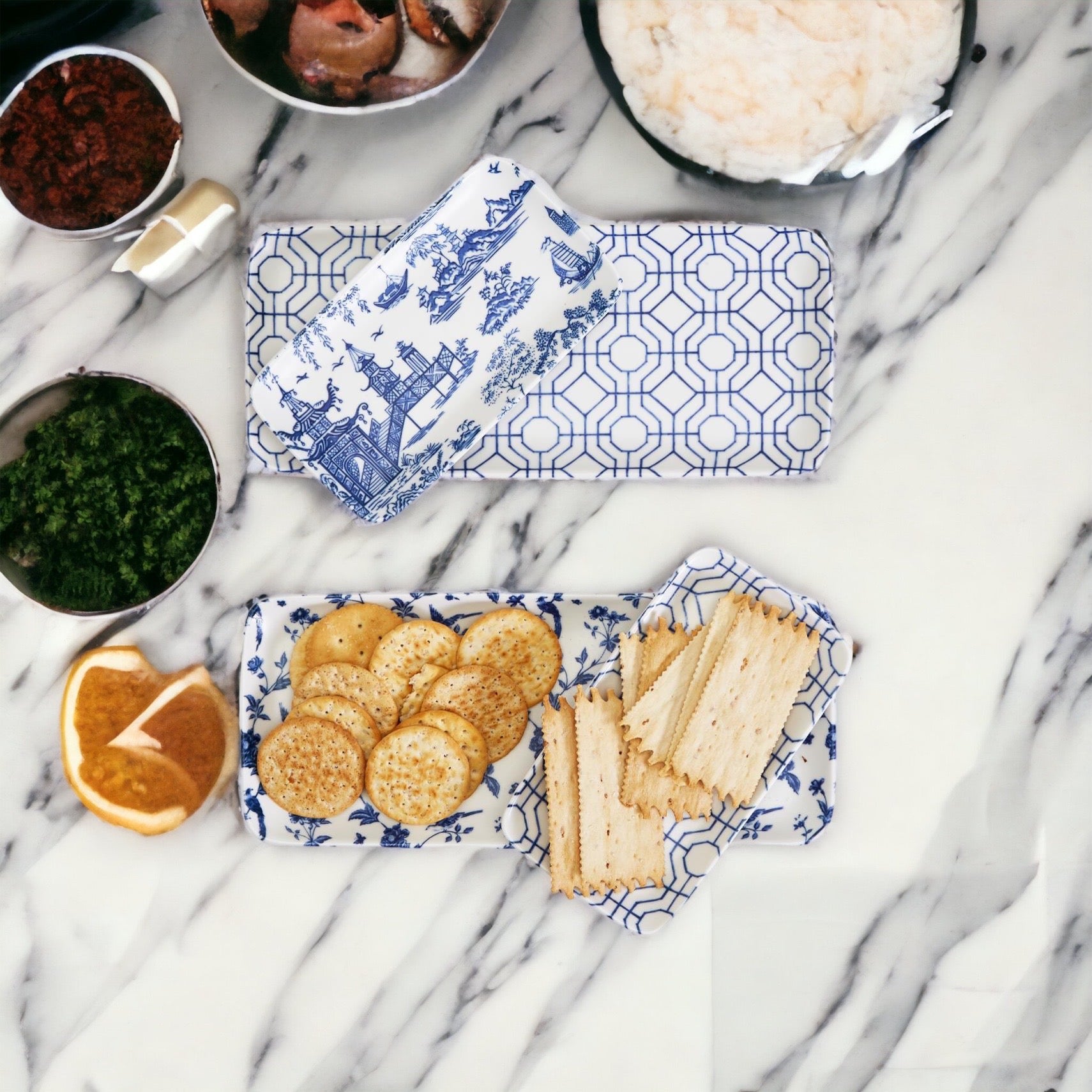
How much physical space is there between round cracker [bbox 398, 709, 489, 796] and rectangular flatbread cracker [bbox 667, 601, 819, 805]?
0.19m

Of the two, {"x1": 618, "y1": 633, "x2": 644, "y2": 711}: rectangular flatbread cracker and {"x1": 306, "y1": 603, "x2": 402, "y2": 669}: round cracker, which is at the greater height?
{"x1": 618, "y1": 633, "x2": 644, "y2": 711}: rectangular flatbread cracker

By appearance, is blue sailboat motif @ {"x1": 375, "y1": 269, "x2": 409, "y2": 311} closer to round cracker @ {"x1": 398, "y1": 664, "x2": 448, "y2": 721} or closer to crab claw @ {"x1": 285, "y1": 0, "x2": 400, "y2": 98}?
crab claw @ {"x1": 285, "y1": 0, "x2": 400, "y2": 98}

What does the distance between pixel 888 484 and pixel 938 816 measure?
0.37 meters

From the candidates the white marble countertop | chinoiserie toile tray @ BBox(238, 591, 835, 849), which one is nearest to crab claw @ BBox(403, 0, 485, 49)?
the white marble countertop

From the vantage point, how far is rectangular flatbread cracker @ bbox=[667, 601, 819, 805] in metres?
0.91

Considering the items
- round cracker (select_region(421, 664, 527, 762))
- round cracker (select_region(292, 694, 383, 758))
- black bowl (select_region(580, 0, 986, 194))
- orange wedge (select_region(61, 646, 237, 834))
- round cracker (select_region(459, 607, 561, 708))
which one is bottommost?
orange wedge (select_region(61, 646, 237, 834))

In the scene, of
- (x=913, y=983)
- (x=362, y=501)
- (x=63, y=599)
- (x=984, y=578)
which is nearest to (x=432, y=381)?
(x=362, y=501)

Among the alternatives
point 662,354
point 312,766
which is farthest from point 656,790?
point 662,354

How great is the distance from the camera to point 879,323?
103 centimetres

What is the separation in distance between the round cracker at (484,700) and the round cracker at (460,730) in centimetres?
1

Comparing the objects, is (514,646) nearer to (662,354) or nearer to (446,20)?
(662,354)

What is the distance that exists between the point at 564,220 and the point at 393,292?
0.20 meters

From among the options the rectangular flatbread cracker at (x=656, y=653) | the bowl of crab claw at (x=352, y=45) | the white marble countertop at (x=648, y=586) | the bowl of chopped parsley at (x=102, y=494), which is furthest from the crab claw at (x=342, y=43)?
the rectangular flatbread cracker at (x=656, y=653)

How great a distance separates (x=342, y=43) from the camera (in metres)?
0.89
